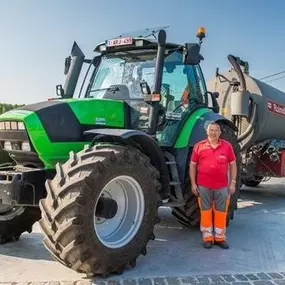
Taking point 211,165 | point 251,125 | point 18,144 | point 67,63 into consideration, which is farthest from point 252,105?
point 18,144

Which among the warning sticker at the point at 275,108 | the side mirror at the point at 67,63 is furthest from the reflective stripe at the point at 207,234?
the warning sticker at the point at 275,108

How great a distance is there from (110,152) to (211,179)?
5.89ft

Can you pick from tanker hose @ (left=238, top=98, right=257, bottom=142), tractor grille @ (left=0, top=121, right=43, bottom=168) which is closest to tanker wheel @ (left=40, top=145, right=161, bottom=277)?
tractor grille @ (left=0, top=121, right=43, bottom=168)

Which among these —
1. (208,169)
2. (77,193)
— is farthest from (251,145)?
(77,193)

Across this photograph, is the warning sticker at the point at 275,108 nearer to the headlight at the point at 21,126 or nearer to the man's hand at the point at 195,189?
the man's hand at the point at 195,189

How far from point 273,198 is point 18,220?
583 cm

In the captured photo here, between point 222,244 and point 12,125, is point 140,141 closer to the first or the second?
point 12,125

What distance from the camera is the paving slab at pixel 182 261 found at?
4.30 m

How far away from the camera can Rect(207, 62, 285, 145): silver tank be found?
8.47m

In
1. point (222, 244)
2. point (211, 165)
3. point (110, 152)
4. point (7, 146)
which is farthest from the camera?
point (211, 165)

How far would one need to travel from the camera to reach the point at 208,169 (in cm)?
557

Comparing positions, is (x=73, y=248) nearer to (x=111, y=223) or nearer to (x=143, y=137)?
(x=111, y=223)

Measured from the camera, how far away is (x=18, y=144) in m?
4.89

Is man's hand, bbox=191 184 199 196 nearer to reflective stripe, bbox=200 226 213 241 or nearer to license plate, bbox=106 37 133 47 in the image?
reflective stripe, bbox=200 226 213 241
